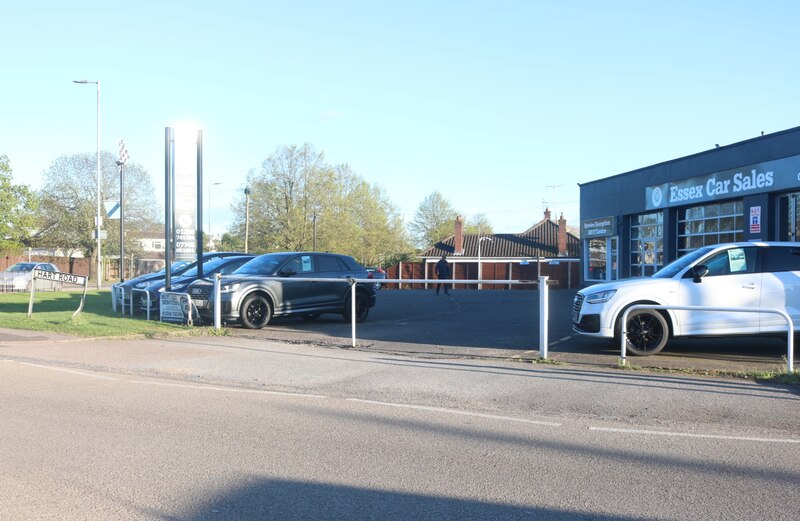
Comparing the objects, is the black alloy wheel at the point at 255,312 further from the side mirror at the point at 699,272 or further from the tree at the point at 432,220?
the tree at the point at 432,220

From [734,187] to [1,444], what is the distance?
21.7 metres

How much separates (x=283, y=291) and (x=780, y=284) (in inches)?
388

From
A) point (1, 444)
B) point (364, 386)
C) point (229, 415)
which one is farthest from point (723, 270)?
point (1, 444)

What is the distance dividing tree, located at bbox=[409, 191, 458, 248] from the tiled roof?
18086 millimetres

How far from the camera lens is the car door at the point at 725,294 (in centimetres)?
1131

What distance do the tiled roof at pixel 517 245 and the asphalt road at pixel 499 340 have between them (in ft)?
159

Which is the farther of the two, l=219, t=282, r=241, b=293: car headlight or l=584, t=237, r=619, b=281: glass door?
l=584, t=237, r=619, b=281: glass door

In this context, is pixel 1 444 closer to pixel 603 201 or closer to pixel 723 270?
pixel 723 270

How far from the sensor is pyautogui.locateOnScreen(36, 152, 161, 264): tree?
5616cm

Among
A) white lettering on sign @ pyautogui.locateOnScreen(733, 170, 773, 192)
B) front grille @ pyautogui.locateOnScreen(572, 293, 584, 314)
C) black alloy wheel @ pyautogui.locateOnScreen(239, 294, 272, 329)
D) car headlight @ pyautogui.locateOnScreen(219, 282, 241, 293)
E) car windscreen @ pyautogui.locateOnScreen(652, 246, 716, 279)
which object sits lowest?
black alloy wheel @ pyautogui.locateOnScreen(239, 294, 272, 329)

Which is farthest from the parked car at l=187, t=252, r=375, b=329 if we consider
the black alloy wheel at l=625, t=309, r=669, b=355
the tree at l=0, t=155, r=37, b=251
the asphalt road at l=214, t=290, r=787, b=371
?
the tree at l=0, t=155, r=37, b=251

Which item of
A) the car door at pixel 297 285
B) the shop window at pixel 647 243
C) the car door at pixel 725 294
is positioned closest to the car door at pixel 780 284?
the car door at pixel 725 294

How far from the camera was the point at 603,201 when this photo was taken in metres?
31.9

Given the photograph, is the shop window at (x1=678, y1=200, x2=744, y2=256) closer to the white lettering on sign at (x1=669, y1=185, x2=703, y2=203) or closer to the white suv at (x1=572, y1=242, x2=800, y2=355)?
the white lettering on sign at (x1=669, y1=185, x2=703, y2=203)
